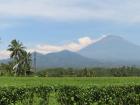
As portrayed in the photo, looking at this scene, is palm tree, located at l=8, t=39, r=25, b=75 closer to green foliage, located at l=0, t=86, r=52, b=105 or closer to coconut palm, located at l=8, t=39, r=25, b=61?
coconut palm, located at l=8, t=39, r=25, b=61

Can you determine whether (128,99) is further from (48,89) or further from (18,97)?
(18,97)

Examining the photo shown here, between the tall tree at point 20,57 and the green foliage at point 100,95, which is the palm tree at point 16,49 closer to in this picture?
the tall tree at point 20,57

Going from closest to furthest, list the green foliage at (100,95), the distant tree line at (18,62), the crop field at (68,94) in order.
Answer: the crop field at (68,94) → the green foliage at (100,95) → the distant tree line at (18,62)

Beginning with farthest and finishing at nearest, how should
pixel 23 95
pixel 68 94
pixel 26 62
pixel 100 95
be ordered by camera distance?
pixel 26 62, pixel 100 95, pixel 68 94, pixel 23 95

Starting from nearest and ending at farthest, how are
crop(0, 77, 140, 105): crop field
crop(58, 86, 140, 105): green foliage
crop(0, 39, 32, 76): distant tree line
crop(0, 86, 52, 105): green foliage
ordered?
1. crop(0, 86, 52, 105): green foliage
2. crop(0, 77, 140, 105): crop field
3. crop(58, 86, 140, 105): green foliage
4. crop(0, 39, 32, 76): distant tree line

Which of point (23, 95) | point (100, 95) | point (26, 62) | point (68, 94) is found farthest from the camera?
point (26, 62)

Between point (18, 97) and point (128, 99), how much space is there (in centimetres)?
477

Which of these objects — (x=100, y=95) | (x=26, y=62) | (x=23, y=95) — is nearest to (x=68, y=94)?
(x=100, y=95)

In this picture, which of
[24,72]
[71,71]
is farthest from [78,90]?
[71,71]

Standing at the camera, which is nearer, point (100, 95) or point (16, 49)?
point (100, 95)

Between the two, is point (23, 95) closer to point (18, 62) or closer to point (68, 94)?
point (68, 94)

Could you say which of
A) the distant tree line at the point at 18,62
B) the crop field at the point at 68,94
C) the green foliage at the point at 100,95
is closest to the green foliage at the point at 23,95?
the crop field at the point at 68,94

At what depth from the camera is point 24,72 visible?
259 ft

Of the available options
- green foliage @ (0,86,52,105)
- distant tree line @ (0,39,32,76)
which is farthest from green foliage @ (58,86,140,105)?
distant tree line @ (0,39,32,76)
